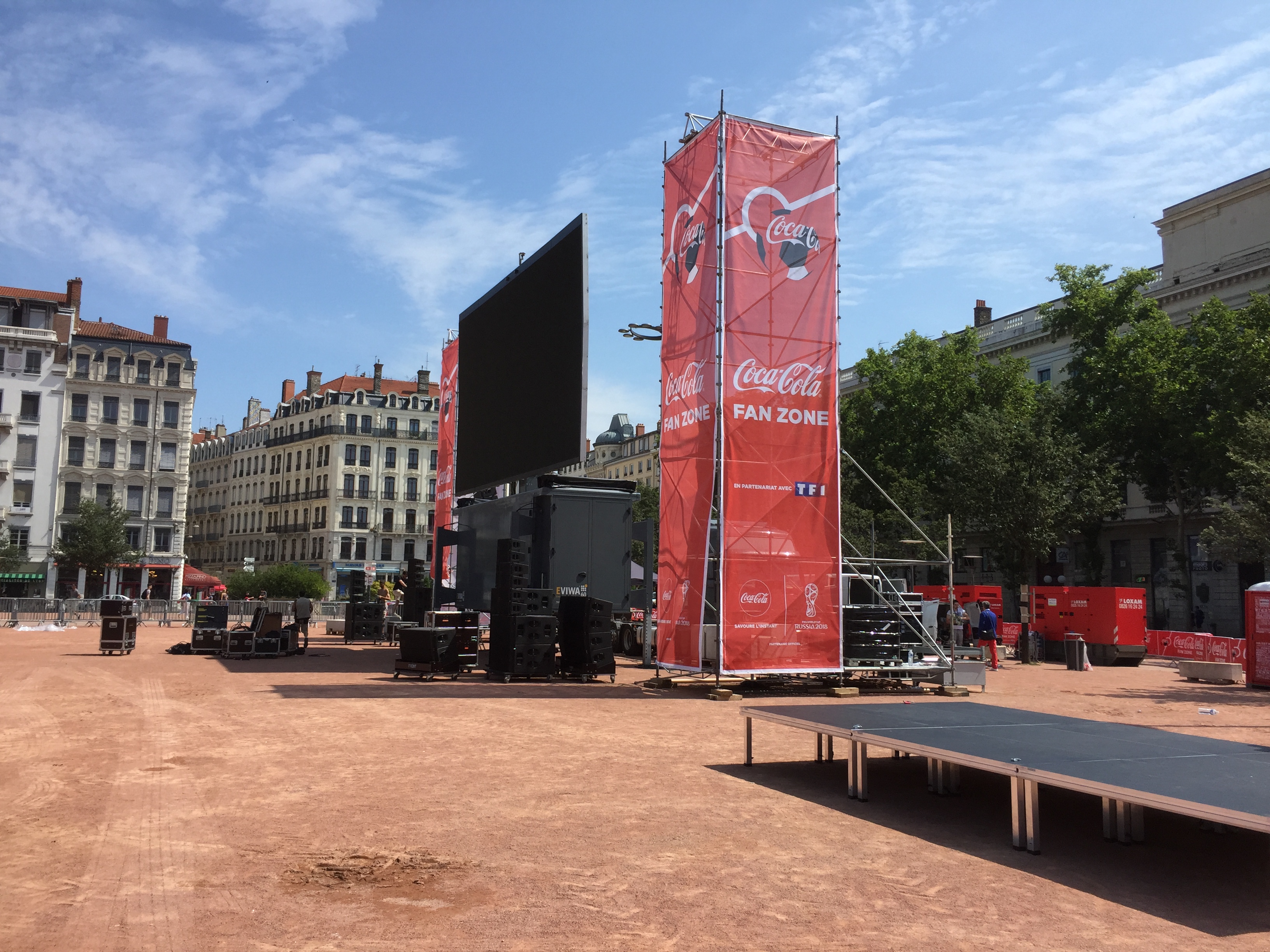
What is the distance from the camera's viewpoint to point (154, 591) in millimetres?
71625

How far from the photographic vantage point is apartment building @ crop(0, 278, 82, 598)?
6494 centimetres

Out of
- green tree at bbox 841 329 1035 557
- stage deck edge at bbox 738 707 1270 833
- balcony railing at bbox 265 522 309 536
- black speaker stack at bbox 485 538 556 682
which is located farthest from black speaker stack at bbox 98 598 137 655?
balcony railing at bbox 265 522 309 536

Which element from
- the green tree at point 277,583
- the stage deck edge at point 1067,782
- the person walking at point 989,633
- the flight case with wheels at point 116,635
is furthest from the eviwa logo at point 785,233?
the green tree at point 277,583

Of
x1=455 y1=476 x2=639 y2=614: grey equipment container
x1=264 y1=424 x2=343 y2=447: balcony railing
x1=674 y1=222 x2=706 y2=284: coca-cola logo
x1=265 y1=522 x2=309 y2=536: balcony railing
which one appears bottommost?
x1=455 y1=476 x2=639 y2=614: grey equipment container

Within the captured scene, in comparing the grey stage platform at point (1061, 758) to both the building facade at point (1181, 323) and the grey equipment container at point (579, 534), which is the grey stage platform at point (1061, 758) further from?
the building facade at point (1181, 323)

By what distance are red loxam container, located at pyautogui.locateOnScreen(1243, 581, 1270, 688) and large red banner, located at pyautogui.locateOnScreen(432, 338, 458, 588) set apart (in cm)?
2230

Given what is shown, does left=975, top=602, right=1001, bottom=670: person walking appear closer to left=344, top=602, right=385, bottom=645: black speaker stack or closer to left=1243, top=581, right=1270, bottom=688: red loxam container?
left=1243, top=581, right=1270, bottom=688: red loxam container

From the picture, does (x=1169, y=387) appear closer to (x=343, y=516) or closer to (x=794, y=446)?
(x=794, y=446)

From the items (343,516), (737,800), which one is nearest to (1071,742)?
(737,800)

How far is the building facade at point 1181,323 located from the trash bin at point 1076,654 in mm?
12420

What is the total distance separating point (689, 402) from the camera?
20125 mm

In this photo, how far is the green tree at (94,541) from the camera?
58844 mm

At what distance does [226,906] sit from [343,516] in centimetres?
9166

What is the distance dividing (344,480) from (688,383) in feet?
260
